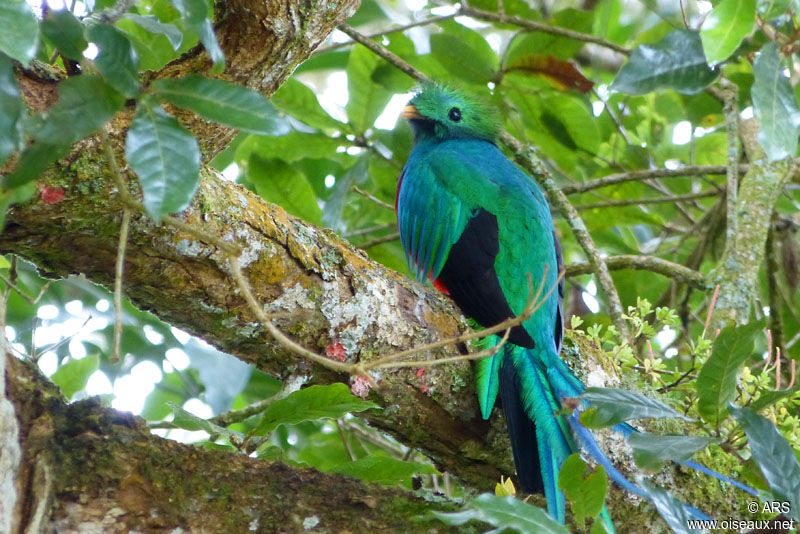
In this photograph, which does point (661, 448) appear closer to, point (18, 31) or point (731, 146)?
point (18, 31)

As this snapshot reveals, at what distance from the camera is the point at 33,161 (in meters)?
1.41

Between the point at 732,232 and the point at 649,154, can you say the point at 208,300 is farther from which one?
the point at 649,154

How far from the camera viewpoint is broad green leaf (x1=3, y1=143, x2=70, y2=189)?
1.40 m

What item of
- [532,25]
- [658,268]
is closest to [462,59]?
[532,25]

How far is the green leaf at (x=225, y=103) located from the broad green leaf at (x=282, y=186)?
83.8 inches

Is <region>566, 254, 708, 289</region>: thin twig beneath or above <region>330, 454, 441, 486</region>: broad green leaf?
above

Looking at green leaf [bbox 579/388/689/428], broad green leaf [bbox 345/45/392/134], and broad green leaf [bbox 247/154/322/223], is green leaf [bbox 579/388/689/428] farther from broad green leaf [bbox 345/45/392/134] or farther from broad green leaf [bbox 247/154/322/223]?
broad green leaf [bbox 345/45/392/134]

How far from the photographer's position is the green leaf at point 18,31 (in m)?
1.23

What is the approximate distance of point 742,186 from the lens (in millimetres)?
3678

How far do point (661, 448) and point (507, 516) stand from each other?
0.50m

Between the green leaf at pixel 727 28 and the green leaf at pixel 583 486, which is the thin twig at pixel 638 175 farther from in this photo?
the green leaf at pixel 583 486

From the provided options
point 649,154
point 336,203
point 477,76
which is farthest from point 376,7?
point 649,154

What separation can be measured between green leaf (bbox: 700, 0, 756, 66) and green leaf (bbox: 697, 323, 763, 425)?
0.66m

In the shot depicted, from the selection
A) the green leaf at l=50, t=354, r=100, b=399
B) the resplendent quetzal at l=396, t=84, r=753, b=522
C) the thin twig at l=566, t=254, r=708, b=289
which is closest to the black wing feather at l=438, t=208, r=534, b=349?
the resplendent quetzal at l=396, t=84, r=753, b=522
